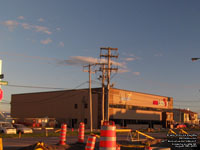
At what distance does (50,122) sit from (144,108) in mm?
25593

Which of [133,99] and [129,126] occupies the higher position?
[133,99]

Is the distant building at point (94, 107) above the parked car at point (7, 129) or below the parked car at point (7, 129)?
above

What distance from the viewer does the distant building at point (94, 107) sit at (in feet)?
215

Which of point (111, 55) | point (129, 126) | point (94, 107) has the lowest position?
point (129, 126)

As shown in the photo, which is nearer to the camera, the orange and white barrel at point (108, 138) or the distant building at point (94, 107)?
the orange and white barrel at point (108, 138)

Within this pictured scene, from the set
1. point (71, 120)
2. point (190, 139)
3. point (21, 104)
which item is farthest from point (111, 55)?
point (21, 104)

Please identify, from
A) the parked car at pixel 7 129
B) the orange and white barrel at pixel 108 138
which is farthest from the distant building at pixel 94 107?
the orange and white barrel at pixel 108 138

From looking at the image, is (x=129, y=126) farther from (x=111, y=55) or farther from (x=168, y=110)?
(x=111, y=55)

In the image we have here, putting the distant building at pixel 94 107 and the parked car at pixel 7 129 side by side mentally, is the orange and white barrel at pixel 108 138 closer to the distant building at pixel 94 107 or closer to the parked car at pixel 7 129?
the parked car at pixel 7 129

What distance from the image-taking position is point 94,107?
64750 millimetres

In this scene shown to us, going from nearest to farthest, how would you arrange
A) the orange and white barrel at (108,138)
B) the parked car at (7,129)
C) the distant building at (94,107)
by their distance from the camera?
the orange and white barrel at (108,138), the parked car at (7,129), the distant building at (94,107)

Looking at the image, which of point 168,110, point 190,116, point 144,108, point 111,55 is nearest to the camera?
point 111,55

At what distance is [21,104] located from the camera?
257 feet

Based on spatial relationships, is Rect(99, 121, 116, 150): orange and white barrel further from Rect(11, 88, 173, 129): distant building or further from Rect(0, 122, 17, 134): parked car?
Rect(11, 88, 173, 129): distant building
